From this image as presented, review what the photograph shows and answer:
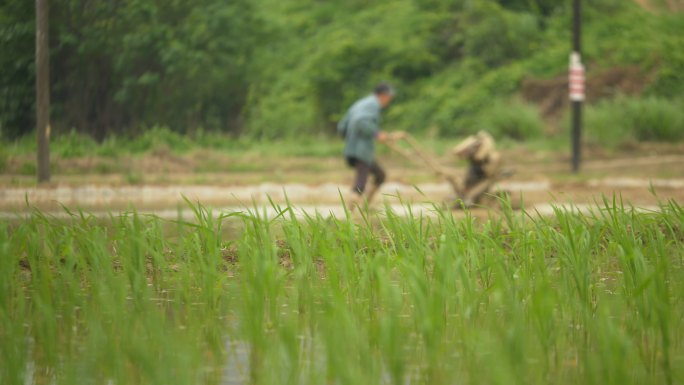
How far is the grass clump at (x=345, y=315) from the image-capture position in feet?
15.3

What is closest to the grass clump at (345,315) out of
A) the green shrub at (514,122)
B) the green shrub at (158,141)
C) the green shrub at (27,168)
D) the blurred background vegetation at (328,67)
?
the blurred background vegetation at (328,67)

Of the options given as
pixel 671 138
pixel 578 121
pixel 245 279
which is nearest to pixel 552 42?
pixel 671 138

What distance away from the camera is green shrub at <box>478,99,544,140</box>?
27.8 metres

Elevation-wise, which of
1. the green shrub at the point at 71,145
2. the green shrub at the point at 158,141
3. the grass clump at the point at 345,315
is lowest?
the green shrub at the point at 158,141

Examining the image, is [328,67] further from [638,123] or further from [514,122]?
[638,123]

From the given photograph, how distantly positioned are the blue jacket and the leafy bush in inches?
532

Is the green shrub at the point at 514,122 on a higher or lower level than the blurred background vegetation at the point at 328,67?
lower

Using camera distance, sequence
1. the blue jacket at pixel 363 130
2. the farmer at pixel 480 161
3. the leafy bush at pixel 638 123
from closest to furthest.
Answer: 1. the blue jacket at pixel 363 130
2. the farmer at pixel 480 161
3. the leafy bush at pixel 638 123

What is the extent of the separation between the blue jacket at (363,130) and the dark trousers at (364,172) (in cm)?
8

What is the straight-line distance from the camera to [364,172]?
14.0m

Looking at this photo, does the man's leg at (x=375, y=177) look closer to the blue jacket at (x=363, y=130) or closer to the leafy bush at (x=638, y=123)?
the blue jacket at (x=363, y=130)

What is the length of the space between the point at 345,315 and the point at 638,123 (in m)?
23.0

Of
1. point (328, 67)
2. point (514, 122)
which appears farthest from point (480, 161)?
point (328, 67)

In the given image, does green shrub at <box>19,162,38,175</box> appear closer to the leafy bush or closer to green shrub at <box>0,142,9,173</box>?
green shrub at <box>0,142,9,173</box>
